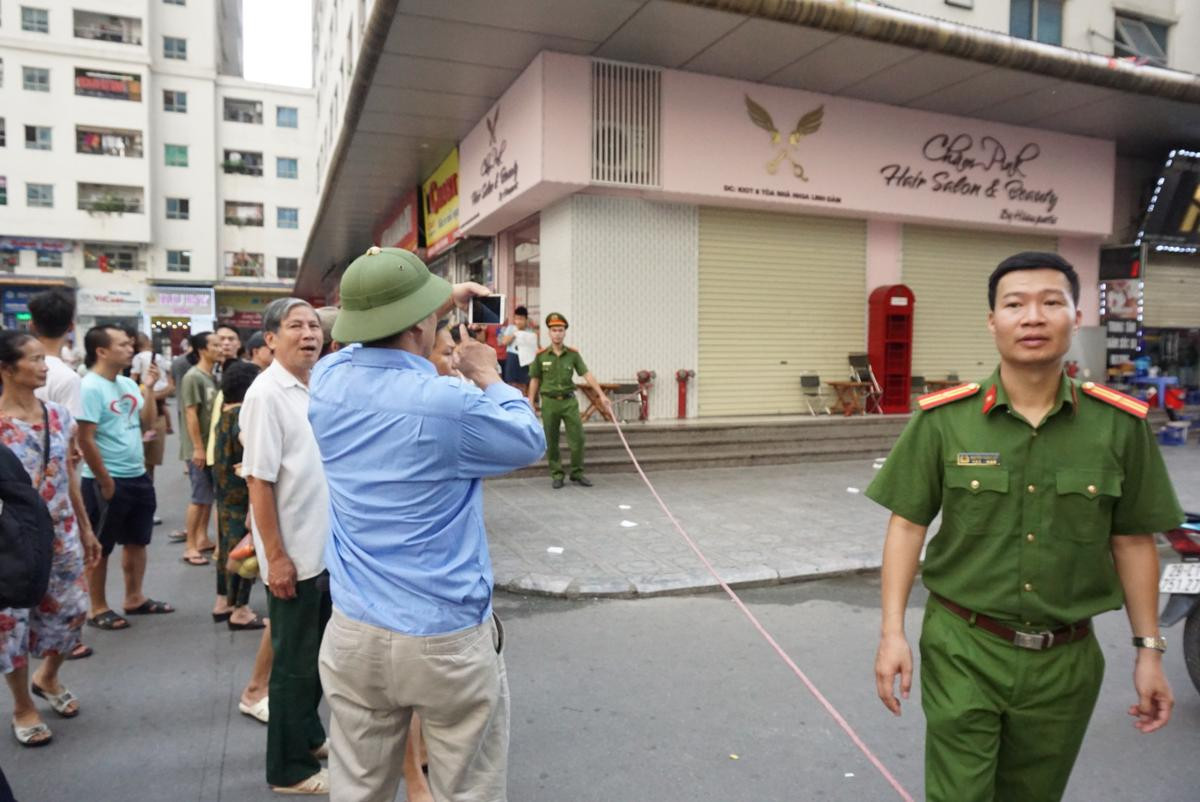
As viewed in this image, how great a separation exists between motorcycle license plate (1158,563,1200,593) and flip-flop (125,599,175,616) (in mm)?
5781

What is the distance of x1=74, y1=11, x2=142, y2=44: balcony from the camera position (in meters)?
39.3

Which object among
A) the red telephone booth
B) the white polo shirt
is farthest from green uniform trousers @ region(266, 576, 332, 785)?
the red telephone booth

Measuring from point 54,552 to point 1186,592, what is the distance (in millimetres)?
5207

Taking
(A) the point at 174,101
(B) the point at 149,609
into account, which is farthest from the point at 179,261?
(B) the point at 149,609

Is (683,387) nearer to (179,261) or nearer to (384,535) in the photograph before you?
(384,535)

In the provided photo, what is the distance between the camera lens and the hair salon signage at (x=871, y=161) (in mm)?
11375

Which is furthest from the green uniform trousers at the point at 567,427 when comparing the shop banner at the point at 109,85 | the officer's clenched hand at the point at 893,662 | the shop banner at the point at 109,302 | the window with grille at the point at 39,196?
the shop banner at the point at 109,85

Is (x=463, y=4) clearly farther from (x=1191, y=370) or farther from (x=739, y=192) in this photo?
(x=1191, y=370)

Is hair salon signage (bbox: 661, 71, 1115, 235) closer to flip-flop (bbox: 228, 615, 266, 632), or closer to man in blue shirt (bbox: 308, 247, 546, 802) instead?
flip-flop (bbox: 228, 615, 266, 632)

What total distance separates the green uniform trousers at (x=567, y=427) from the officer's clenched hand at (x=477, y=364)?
7.04 meters

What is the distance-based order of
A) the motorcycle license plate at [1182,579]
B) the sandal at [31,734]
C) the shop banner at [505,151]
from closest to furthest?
1. the sandal at [31,734]
2. the motorcycle license plate at [1182,579]
3. the shop banner at [505,151]

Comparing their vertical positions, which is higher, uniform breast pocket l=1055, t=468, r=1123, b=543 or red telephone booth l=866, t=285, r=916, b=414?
red telephone booth l=866, t=285, r=916, b=414

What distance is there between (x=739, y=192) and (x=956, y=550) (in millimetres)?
10198

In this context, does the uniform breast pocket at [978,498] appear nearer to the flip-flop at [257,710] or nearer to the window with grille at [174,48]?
the flip-flop at [257,710]
